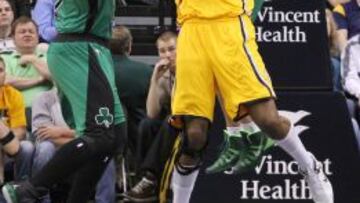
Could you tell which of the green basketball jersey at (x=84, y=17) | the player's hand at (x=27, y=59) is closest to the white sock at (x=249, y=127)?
the green basketball jersey at (x=84, y=17)

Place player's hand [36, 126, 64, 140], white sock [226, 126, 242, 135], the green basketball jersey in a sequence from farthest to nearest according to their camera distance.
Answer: player's hand [36, 126, 64, 140] < white sock [226, 126, 242, 135] < the green basketball jersey

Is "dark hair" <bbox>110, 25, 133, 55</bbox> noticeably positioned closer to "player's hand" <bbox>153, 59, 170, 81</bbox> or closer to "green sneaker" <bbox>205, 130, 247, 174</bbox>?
"player's hand" <bbox>153, 59, 170, 81</bbox>

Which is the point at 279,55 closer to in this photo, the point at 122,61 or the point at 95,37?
the point at 122,61

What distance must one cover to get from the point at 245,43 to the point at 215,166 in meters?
1.65

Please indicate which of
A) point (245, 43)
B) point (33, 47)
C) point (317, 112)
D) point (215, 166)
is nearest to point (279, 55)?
point (317, 112)

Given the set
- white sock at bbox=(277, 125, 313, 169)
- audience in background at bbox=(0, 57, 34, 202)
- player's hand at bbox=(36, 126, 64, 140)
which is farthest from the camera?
player's hand at bbox=(36, 126, 64, 140)

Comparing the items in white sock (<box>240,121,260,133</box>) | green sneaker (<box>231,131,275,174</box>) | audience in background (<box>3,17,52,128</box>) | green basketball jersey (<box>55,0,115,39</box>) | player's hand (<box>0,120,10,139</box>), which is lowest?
green sneaker (<box>231,131,275,174</box>)

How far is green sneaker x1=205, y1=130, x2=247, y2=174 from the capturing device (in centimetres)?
675

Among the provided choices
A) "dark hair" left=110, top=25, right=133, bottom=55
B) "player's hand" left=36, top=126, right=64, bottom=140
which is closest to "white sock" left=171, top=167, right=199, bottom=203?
"player's hand" left=36, top=126, right=64, bottom=140

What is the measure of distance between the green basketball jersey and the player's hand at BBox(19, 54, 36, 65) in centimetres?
228

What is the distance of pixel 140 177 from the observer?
A: 25.7 feet

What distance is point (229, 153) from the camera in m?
7.14

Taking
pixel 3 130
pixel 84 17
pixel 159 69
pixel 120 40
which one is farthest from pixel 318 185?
pixel 120 40

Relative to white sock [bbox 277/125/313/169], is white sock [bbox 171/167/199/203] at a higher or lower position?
lower
